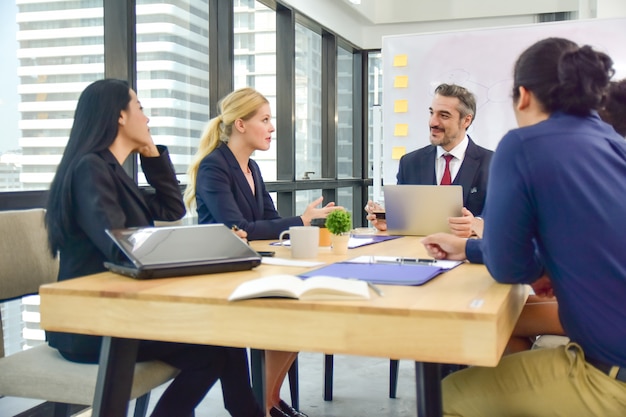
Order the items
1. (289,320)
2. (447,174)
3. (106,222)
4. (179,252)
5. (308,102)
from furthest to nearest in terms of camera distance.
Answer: (308,102) → (447,174) → (106,222) → (179,252) → (289,320)

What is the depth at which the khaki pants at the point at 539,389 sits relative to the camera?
48.9 inches

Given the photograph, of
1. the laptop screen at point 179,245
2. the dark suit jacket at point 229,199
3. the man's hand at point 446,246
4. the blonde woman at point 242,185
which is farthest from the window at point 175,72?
the man's hand at point 446,246

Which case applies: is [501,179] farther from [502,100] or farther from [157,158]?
[502,100]

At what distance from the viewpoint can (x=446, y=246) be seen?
1.69 m

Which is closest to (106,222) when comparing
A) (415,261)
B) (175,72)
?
(415,261)

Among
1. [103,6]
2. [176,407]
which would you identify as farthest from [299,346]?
[103,6]

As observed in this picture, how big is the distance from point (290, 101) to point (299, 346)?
3.80 m

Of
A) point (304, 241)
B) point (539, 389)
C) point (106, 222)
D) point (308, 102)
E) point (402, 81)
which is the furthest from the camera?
point (308, 102)

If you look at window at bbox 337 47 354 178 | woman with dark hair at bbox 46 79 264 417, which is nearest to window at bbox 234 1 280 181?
window at bbox 337 47 354 178

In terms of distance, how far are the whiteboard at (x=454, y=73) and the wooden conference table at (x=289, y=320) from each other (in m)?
3.46

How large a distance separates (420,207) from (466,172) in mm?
693

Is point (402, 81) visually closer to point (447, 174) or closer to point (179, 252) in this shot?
point (447, 174)

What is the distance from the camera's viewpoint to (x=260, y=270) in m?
1.56

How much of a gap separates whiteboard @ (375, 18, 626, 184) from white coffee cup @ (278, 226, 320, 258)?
308cm
